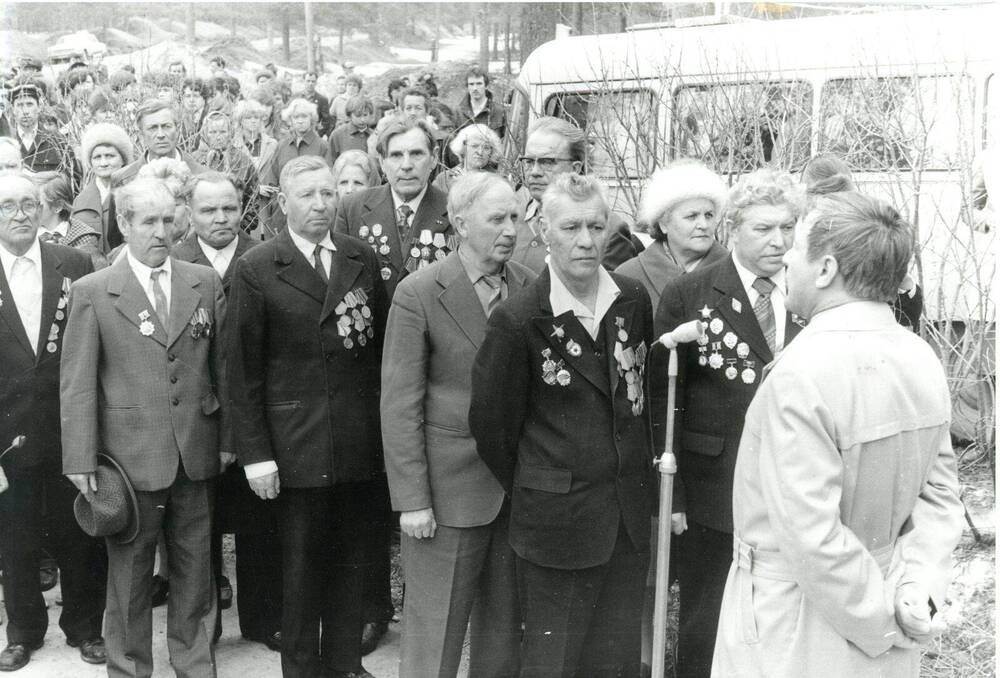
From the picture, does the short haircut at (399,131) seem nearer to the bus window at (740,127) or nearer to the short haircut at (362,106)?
the bus window at (740,127)

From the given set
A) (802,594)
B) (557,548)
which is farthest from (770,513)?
(557,548)

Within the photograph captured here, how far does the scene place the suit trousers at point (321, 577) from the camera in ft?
13.1

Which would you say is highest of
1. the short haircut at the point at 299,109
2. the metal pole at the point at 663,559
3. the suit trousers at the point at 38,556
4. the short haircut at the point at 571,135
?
the short haircut at the point at 299,109

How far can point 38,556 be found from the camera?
4.62 metres

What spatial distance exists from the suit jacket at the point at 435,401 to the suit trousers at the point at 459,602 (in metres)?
0.10

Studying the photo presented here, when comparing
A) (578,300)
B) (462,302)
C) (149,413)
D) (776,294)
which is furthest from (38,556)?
(776,294)

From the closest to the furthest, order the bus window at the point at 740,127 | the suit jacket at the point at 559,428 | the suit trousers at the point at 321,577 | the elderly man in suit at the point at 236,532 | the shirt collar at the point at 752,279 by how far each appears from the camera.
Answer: the suit jacket at the point at 559,428, the shirt collar at the point at 752,279, the suit trousers at the point at 321,577, the elderly man in suit at the point at 236,532, the bus window at the point at 740,127

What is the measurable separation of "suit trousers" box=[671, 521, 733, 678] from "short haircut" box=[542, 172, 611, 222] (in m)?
1.13

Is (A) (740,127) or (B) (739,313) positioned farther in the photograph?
(A) (740,127)

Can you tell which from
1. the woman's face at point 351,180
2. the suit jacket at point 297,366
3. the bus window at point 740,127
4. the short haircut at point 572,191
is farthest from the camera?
the woman's face at point 351,180

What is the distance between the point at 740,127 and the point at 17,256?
344 centimetres

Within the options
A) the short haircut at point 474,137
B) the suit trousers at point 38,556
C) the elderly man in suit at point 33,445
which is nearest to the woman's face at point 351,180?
the short haircut at point 474,137

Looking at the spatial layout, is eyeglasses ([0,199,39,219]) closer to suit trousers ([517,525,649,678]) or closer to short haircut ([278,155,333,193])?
short haircut ([278,155,333,193])

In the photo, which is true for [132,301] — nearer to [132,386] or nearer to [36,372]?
[132,386]
